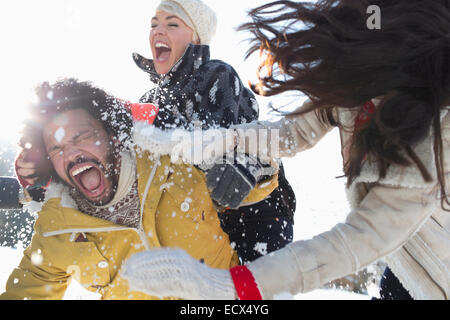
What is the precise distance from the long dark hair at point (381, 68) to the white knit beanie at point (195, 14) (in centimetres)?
180

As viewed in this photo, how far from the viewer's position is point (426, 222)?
1.38m

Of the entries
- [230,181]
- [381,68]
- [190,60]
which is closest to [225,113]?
[190,60]

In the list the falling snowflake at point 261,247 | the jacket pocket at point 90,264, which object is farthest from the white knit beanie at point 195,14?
the jacket pocket at point 90,264

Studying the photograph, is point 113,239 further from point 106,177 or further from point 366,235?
point 366,235

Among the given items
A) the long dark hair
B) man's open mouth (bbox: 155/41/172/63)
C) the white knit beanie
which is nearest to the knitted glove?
the long dark hair

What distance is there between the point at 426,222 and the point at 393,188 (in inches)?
9.8

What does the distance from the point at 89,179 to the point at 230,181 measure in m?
0.82

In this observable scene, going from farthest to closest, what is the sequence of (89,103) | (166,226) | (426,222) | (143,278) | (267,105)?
(89,103) → (166,226) → (267,105) → (426,222) → (143,278)

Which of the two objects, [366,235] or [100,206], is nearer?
[366,235]

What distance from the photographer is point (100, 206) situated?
2131 millimetres

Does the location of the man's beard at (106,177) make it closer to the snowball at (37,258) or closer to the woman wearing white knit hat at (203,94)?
the snowball at (37,258)
